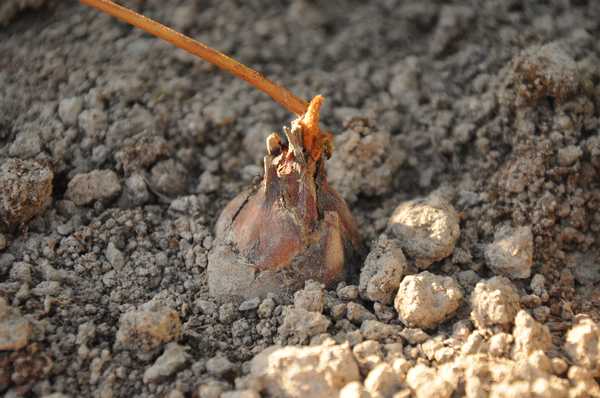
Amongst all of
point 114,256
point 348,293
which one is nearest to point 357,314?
point 348,293

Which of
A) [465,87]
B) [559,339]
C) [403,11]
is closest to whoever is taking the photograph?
[559,339]

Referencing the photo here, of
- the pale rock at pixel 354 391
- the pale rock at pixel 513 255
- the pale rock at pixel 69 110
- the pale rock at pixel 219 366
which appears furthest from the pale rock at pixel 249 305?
the pale rock at pixel 69 110

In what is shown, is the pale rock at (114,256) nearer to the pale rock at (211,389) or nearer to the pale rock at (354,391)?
the pale rock at (211,389)

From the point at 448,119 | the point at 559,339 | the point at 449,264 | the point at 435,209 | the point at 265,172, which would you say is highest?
the point at 265,172

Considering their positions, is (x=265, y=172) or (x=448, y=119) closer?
(x=265, y=172)

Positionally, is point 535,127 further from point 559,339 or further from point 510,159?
point 559,339

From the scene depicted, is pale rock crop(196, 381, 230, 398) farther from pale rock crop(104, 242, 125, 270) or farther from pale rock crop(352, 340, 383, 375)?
pale rock crop(104, 242, 125, 270)

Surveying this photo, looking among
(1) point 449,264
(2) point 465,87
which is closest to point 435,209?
(1) point 449,264
